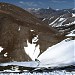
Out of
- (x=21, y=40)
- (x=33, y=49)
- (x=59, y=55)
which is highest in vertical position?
(x=21, y=40)

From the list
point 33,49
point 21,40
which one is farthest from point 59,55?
point 21,40

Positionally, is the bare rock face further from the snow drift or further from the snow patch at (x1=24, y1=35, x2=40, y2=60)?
the snow drift

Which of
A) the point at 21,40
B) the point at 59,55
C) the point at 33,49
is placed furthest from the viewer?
the point at 21,40

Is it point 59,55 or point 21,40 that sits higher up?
point 21,40

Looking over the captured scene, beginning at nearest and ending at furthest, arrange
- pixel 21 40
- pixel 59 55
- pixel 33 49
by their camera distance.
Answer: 1. pixel 59 55
2. pixel 33 49
3. pixel 21 40

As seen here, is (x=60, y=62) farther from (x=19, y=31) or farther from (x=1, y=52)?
(x=19, y=31)

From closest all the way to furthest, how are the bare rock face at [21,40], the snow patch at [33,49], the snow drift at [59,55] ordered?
the snow drift at [59,55] → the snow patch at [33,49] → the bare rock face at [21,40]

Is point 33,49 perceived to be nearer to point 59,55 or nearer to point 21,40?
point 21,40

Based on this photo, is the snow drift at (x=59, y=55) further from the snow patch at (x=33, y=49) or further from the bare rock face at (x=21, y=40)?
the bare rock face at (x=21, y=40)

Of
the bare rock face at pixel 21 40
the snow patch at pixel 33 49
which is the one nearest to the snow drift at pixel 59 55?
the snow patch at pixel 33 49

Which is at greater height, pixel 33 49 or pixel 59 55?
pixel 33 49

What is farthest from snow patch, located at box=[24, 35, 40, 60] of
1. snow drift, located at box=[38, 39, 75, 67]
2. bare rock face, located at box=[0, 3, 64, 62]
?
snow drift, located at box=[38, 39, 75, 67]

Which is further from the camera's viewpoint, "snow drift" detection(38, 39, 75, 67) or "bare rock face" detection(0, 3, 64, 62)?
"bare rock face" detection(0, 3, 64, 62)

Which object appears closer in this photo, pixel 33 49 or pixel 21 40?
pixel 33 49
